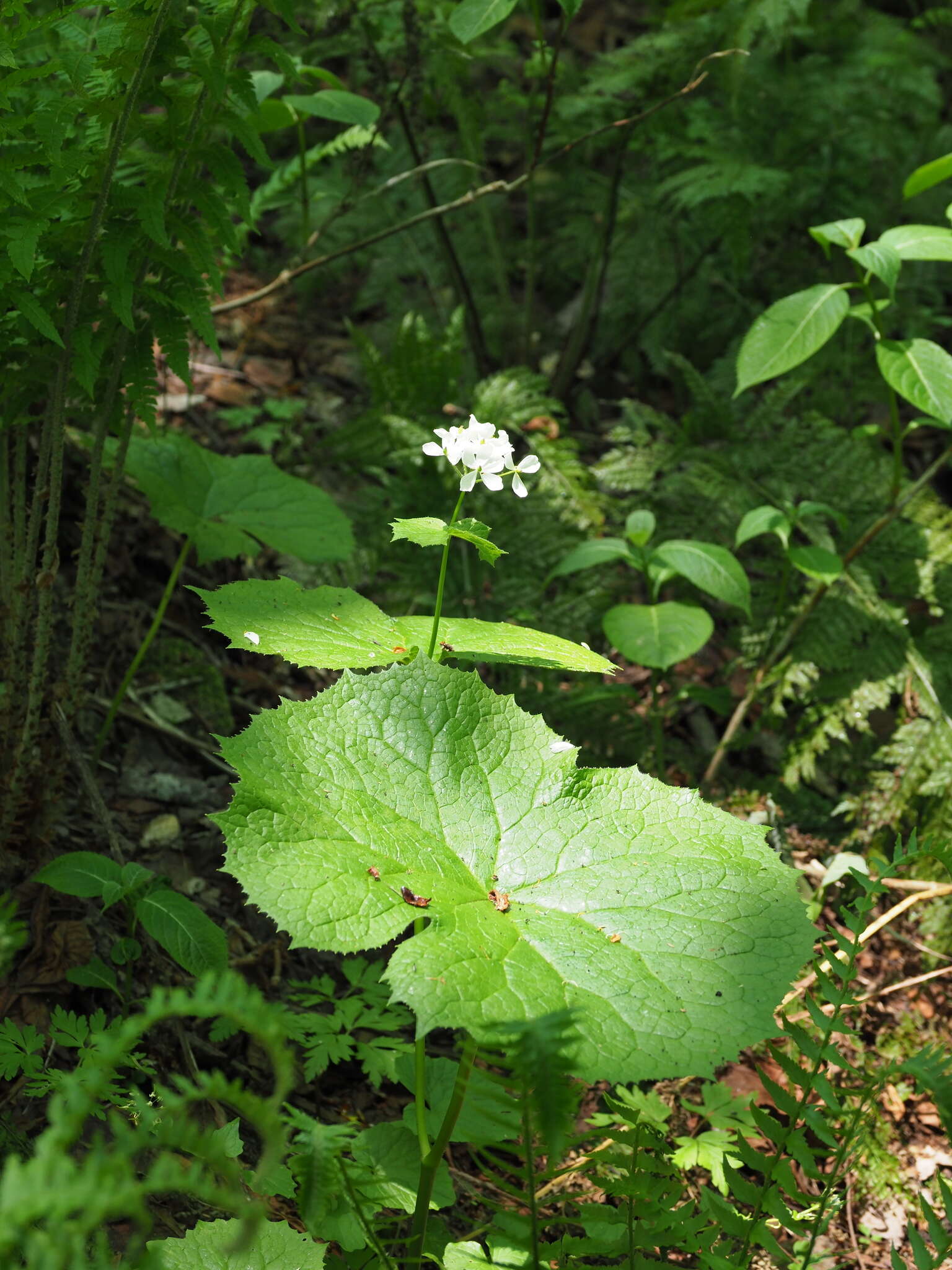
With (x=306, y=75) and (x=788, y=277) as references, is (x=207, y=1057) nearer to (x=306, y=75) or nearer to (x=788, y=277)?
(x=306, y=75)

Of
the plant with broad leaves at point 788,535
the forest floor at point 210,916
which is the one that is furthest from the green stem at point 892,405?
the forest floor at point 210,916

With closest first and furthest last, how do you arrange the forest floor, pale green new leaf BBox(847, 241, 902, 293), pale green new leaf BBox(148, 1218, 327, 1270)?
pale green new leaf BBox(148, 1218, 327, 1270)
the forest floor
pale green new leaf BBox(847, 241, 902, 293)

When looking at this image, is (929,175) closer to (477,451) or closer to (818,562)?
(818,562)

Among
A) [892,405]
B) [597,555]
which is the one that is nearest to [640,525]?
[597,555]

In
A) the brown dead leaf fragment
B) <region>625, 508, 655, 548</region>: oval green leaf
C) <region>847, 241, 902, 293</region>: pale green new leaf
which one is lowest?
<region>625, 508, 655, 548</region>: oval green leaf

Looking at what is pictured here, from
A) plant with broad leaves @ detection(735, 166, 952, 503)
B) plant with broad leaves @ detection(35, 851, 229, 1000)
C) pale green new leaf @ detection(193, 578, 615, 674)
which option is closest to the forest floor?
plant with broad leaves @ detection(35, 851, 229, 1000)

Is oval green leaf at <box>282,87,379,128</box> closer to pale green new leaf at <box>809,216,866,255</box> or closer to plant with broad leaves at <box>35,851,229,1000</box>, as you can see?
pale green new leaf at <box>809,216,866,255</box>

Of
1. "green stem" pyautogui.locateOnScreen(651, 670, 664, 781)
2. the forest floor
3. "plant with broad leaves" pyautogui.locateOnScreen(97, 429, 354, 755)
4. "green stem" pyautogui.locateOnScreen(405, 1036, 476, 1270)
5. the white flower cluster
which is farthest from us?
"green stem" pyautogui.locateOnScreen(651, 670, 664, 781)
